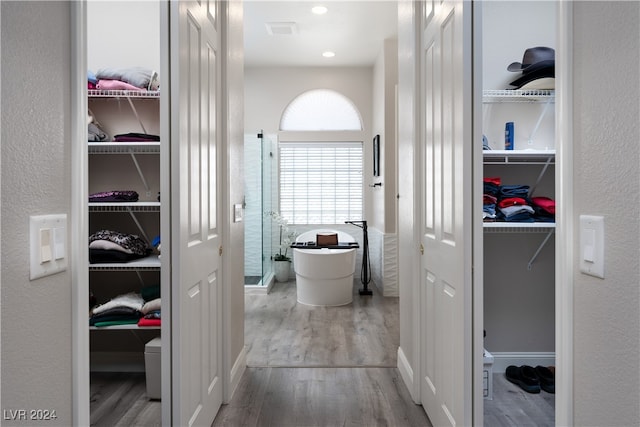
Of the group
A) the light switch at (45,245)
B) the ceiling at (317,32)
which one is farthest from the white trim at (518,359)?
the ceiling at (317,32)

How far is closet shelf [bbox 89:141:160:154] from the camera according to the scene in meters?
2.54

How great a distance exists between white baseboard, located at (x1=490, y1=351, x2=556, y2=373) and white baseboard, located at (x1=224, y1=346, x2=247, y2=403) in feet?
5.53

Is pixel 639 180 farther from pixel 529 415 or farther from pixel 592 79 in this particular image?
pixel 529 415

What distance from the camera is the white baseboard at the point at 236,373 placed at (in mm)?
2445

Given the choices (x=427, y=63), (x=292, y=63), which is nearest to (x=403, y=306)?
(x=427, y=63)

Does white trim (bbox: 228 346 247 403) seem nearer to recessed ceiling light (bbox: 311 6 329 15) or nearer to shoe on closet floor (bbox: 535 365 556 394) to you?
shoe on closet floor (bbox: 535 365 556 394)

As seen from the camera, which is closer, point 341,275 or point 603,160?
point 603,160

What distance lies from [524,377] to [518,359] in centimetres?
24

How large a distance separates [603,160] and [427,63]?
63.0 inches

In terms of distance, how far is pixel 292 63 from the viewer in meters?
5.94

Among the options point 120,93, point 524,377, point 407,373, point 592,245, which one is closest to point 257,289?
point 407,373

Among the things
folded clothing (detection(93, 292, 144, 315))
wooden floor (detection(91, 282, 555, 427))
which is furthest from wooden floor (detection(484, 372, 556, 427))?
folded clothing (detection(93, 292, 144, 315))

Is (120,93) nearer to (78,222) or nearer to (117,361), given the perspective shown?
(117,361)

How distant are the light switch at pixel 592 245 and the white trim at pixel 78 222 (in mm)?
1036
